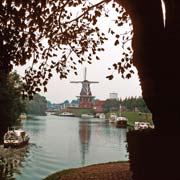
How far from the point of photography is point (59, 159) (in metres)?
39.8

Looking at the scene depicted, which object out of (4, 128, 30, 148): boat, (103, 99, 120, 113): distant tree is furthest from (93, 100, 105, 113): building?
(4, 128, 30, 148): boat

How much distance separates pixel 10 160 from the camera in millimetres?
36469

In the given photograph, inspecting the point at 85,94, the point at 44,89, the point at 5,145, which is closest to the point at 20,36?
the point at 44,89

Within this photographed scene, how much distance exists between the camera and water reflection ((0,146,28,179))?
2805 centimetres

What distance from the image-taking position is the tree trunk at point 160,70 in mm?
6227

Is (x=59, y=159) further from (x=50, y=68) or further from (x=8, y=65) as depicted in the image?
(x=8, y=65)

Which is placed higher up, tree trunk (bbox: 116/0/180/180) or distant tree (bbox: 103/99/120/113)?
distant tree (bbox: 103/99/120/113)

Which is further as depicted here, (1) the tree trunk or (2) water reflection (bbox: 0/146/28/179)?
(2) water reflection (bbox: 0/146/28/179)

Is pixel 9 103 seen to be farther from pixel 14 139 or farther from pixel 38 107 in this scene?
pixel 38 107

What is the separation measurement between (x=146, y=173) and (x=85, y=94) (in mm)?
167540

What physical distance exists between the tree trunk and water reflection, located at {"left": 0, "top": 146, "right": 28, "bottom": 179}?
20054mm

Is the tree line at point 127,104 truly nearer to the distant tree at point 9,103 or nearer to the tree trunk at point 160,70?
the distant tree at point 9,103

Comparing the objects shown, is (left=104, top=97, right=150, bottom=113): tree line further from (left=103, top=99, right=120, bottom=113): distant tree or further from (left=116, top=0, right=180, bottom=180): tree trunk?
(left=116, top=0, right=180, bottom=180): tree trunk

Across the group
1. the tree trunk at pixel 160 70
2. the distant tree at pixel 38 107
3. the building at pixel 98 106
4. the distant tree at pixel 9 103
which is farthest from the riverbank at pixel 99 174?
the building at pixel 98 106
